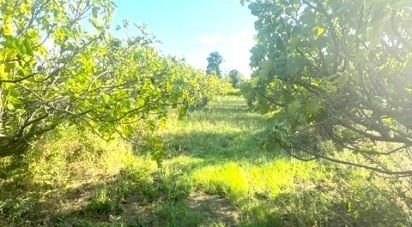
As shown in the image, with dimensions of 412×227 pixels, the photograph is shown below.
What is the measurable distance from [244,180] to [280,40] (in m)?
3.77

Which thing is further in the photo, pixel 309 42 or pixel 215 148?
pixel 215 148

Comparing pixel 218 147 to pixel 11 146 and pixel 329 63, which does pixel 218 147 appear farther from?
pixel 329 63

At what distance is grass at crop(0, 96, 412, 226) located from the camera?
4.76 metres

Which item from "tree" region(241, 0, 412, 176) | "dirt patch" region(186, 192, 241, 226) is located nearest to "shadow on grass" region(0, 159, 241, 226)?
"dirt patch" region(186, 192, 241, 226)

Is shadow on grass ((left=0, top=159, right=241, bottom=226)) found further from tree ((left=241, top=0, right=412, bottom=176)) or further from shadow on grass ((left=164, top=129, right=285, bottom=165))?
tree ((left=241, top=0, right=412, bottom=176))

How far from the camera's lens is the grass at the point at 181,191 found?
476cm

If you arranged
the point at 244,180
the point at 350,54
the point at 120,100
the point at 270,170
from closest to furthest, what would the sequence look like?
the point at 350,54 → the point at 120,100 → the point at 244,180 → the point at 270,170

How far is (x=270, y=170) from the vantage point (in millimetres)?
6609

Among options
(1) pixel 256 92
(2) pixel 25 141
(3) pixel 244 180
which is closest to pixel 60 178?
(2) pixel 25 141

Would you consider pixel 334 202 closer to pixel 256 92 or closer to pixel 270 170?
pixel 270 170

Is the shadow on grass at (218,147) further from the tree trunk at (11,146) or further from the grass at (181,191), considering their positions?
the tree trunk at (11,146)

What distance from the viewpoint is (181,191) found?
229 inches

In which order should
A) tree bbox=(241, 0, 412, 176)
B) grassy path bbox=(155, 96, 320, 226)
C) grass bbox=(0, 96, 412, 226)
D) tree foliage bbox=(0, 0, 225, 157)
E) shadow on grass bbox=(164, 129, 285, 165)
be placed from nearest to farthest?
tree bbox=(241, 0, 412, 176) < tree foliage bbox=(0, 0, 225, 157) < grass bbox=(0, 96, 412, 226) < grassy path bbox=(155, 96, 320, 226) < shadow on grass bbox=(164, 129, 285, 165)

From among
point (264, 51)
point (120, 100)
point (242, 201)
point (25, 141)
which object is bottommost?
point (242, 201)
